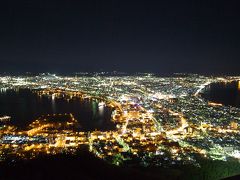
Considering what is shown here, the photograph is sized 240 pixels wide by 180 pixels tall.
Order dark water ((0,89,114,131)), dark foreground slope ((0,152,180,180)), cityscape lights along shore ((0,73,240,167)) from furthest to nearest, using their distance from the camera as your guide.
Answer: dark water ((0,89,114,131)) < cityscape lights along shore ((0,73,240,167)) < dark foreground slope ((0,152,180,180))

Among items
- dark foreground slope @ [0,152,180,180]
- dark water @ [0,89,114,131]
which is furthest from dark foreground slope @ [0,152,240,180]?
dark water @ [0,89,114,131]

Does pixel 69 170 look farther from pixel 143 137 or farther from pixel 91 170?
pixel 143 137

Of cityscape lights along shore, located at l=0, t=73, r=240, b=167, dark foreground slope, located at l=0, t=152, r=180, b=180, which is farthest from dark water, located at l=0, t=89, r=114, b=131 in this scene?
dark foreground slope, located at l=0, t=152, r=180, b=180

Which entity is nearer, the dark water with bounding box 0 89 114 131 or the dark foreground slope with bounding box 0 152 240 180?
the dark foreground slope with bounding box 0 152 240 180

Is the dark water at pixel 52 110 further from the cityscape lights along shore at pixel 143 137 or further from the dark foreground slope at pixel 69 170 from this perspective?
the dark foreground slope at pixel 69 170

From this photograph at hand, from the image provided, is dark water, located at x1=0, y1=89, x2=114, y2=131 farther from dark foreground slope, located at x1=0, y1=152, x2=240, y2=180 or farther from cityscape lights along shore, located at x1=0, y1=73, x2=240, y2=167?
dark foreground slope, located at x1=0, y1=152, x2=240, y2=180

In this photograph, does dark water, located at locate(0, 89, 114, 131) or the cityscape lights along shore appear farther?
dark water, located at locate(0, 89, 114, 131)

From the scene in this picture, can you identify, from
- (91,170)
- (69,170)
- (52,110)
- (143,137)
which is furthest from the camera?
(52,110)

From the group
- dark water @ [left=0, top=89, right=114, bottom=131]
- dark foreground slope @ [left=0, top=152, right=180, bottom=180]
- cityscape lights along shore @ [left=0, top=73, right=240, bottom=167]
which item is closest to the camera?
dark foreground slope @ [left=0, top=152, right=180, bottom=180]

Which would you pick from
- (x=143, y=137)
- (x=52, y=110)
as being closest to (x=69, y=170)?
(x=143, y=137)
